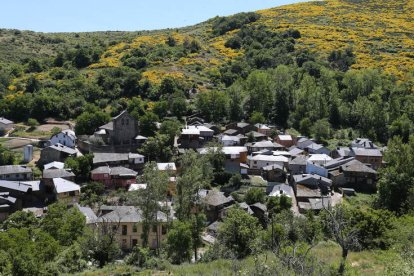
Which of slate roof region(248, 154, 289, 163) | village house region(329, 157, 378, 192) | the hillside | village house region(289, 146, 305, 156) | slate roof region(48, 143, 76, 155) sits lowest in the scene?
village house region(329, 157, 378, 192)

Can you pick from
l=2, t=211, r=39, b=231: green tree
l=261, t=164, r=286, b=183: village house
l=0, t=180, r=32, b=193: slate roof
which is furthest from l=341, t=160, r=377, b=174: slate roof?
l=0, t=180, r=32, b=193: slate roof

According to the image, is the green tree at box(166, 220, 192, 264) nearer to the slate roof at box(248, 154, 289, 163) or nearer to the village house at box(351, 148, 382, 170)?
the slate roof at box(248, 154, 289, 163)

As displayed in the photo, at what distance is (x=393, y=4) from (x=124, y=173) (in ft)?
446

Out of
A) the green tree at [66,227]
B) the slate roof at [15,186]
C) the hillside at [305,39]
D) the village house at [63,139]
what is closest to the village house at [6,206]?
the slate roof at [15,186]

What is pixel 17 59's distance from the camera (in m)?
123

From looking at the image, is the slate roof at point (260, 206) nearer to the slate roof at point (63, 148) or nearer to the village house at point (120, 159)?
the village house at point (120, 159)

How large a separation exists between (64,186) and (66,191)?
3.44 ft

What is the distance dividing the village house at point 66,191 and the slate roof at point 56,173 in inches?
53.6

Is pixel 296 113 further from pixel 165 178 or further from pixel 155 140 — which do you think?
pixel 165 178

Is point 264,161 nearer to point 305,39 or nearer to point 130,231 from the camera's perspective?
point 130,231

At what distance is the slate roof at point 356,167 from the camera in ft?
201

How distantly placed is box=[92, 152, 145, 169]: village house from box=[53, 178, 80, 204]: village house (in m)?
7.59

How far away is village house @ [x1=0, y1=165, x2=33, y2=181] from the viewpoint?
54.8m

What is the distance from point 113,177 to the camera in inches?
2237
